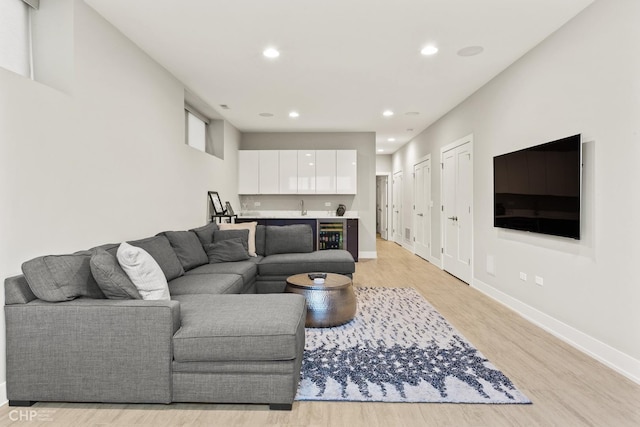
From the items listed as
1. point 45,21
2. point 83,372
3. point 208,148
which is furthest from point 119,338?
point 208,148

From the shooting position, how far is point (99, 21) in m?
3.02

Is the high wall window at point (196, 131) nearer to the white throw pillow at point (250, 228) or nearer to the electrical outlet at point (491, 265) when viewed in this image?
the white throw pillow at point (250, 228)

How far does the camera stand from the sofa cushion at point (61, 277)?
2.10m

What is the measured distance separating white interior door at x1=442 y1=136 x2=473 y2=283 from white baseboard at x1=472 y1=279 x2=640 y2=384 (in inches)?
48.1

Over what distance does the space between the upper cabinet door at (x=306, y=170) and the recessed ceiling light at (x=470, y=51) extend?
161 inches

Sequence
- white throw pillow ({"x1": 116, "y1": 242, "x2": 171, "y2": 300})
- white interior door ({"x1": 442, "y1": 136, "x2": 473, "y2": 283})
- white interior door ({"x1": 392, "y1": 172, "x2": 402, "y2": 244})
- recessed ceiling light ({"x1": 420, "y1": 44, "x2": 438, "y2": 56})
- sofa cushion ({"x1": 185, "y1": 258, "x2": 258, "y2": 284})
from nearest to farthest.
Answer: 1. white throw pillow ({"x1": 116, "y1": 242, "x2": 171, "y2": 300})
2. recessed ceiling light ({"x1": 420, "y1": 44, "x2": 438, "y2": 56})
3. sofa cushion ({"x1": 185, "y1": 258, "x2": 258, "y2": 284})
4. white interior door ({"x1": 442, "y1": 136, "x2": 473, "y2": 283})
5. white interior door ({"x1": 392, "y1": 172, "x2": 402, "y2": 244})

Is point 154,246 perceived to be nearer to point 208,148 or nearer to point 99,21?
point 99,21

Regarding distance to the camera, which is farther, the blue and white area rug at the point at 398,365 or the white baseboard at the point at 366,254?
the white baseboard at the point at 366,254

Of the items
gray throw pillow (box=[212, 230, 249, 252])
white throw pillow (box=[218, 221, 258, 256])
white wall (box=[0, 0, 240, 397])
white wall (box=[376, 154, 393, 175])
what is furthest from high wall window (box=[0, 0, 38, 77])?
white wall (box=[376, 154, 393, 175])

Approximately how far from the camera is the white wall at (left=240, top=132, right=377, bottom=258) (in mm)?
7773

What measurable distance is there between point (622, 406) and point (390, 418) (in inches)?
52.8

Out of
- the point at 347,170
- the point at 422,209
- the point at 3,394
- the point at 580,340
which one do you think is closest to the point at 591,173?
the point at 580,340

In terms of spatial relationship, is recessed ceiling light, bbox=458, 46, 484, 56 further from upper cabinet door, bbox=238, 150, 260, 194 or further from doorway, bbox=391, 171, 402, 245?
doorway, bbox=391, 171, 402, 245

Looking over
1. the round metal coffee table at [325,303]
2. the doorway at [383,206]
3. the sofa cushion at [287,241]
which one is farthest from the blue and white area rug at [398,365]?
the doorway at [383,206]
